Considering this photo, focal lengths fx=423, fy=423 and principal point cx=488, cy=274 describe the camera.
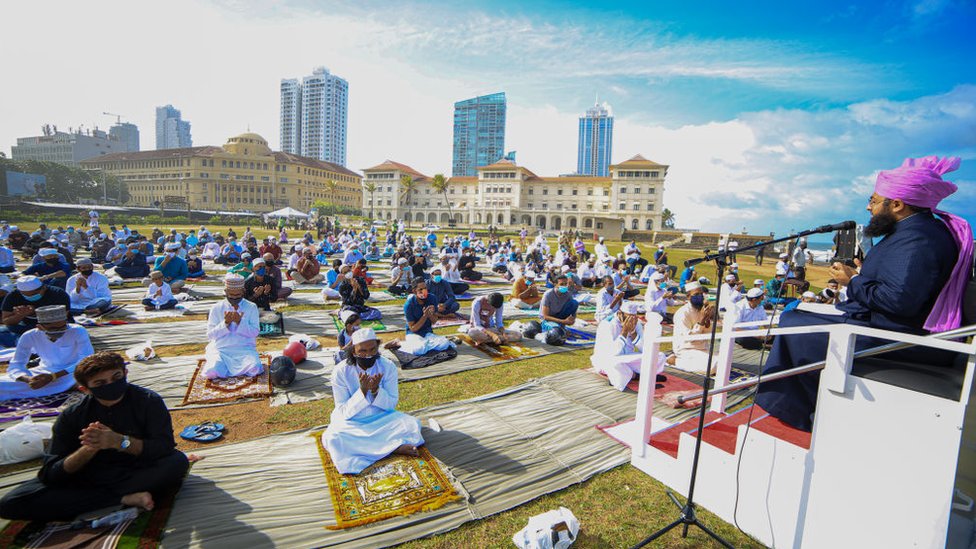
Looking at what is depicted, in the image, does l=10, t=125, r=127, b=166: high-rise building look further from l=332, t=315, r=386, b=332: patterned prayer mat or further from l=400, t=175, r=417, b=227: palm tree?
l=332, t=315, r=386, b=332: patterned prayer mat

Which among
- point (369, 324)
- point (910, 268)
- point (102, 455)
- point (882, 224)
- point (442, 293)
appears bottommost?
point (369, 324)

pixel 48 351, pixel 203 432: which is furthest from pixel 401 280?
pixel 203 432

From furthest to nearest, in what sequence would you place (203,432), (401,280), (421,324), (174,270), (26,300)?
(401,280) → (174,270) → (421,324) → (26,300) → (203,432)

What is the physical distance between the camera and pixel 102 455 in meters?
3.04

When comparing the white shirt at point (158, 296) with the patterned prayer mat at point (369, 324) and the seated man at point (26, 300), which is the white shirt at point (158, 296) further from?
the patterned prayer mat at point (369, 324)

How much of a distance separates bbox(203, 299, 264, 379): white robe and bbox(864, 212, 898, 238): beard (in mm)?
6782

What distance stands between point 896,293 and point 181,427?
6.23m

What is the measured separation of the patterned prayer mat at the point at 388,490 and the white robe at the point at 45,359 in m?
3.62

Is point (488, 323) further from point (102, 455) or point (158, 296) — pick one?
point (158, 296)

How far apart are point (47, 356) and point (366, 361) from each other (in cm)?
409

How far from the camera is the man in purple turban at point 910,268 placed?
253cm

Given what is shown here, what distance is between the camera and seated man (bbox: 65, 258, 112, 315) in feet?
27.5

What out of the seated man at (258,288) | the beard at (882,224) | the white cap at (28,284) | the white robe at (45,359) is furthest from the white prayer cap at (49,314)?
the beard at (882,224)

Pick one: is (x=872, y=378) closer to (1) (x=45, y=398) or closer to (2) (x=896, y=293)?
(2) (x=896, y=293)
